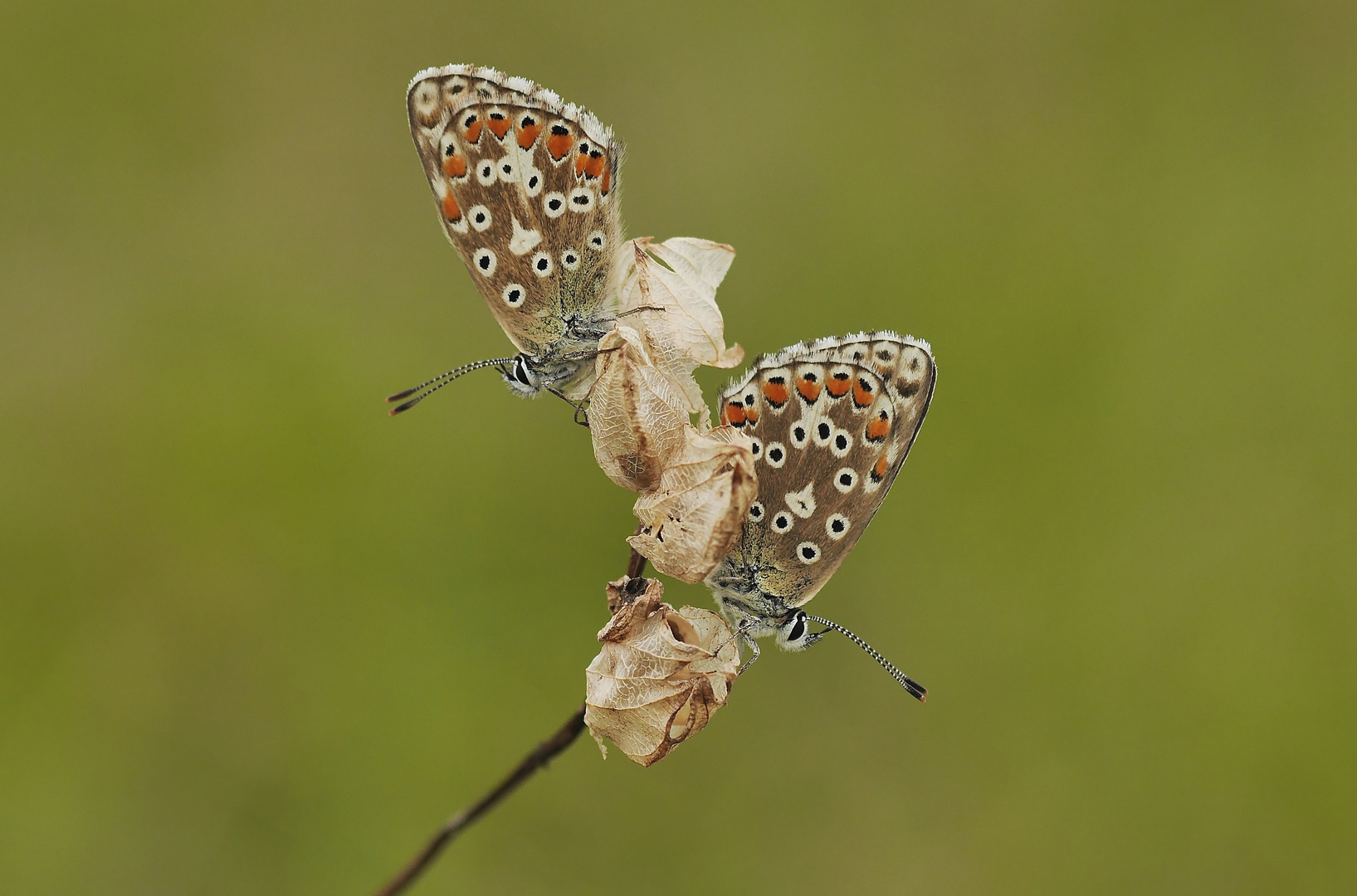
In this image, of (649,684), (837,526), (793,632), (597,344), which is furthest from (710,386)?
(649,684)

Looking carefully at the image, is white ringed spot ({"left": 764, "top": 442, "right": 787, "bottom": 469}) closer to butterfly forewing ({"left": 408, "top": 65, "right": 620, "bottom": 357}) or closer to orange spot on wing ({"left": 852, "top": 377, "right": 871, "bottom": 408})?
orange spot on wing ({"left": 852, "top": 377, "right": 871, "bottom": 408})

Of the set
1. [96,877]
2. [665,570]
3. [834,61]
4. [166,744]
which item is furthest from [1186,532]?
[96,877]

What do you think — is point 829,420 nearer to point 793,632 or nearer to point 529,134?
point 793,632

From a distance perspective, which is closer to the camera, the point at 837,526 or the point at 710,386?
the point at 837,526

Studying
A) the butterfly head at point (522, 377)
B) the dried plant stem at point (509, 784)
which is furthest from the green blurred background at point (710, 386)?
the dried plant stem at point (509, 784)

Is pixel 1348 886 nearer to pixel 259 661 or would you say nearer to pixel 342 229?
pixel 259 661

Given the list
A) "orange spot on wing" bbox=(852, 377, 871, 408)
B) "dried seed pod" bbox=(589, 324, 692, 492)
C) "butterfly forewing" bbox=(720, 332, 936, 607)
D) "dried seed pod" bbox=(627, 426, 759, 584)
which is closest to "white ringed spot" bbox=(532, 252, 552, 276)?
"dried seed pod" bbox=(589, 324, 692, 492)
